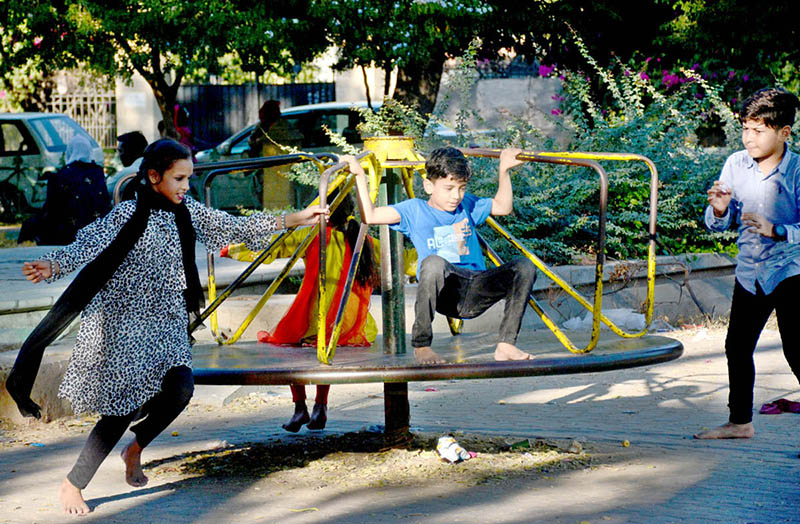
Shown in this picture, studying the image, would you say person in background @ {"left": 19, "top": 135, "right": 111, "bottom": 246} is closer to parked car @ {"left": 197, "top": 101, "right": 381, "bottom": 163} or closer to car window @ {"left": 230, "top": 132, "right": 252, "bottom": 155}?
parked car @ {"left": 197, "top": 101, "right": 381, "bottom": 163}

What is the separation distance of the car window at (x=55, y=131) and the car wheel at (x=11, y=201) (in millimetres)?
757

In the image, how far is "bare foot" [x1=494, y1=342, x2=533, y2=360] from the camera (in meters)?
4.74

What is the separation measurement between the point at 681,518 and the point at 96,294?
231cm

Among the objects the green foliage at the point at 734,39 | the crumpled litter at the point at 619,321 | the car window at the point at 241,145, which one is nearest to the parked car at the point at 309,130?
the car window at the point at 241,145

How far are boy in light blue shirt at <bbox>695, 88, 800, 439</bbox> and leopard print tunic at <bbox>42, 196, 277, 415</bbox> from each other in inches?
92.2

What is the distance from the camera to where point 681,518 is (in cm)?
430

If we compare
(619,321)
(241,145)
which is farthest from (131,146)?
(241,145)

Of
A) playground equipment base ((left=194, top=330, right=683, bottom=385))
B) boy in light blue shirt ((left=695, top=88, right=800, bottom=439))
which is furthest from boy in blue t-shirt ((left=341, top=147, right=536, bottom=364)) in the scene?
boy in light blue shirt ((left=695, top=88, right=800, bottom=439))

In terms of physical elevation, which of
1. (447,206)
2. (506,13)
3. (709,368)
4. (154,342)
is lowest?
(709,368)

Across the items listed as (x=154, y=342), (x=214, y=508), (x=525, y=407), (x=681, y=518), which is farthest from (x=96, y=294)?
(x=525, y=407)

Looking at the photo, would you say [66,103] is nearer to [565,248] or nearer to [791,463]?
[565,248]

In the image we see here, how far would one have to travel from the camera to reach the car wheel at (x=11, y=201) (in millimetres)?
16812

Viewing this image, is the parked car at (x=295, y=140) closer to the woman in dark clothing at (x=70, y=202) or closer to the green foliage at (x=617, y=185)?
the woman in dark clothing at (x=70, y=202)

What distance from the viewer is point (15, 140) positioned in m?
17.0
